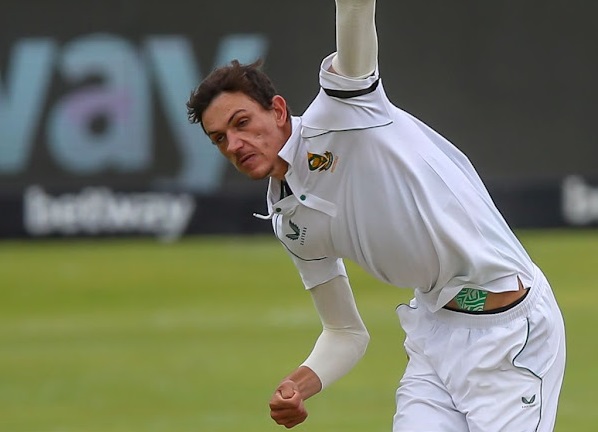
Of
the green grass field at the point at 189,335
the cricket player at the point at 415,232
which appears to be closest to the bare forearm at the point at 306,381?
the cricket player at the point at 415,232

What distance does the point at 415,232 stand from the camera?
198 inches

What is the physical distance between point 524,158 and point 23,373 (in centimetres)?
647

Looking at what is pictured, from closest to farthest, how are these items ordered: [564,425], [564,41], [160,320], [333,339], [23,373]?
[333,339], [564,425], [23,373], [160,320], [564,41]

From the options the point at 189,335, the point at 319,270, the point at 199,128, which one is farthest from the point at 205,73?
the point at 319,270

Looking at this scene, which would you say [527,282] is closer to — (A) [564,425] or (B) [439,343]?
(B) [439,343]

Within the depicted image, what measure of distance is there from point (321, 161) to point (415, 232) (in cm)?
38

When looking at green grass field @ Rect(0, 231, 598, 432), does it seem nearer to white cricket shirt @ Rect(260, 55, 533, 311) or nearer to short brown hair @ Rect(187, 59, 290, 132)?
white cricket shirt @ Rect(260, 55, 533, 311)

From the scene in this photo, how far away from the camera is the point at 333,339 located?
5.67 m

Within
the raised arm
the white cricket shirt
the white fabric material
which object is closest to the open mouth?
the white cricket shirt

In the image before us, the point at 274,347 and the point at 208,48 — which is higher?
the point at 208,48

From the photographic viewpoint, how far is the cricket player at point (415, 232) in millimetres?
5000

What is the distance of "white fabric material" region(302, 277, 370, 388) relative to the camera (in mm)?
5602

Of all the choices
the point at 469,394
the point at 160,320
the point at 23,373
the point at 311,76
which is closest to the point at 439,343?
the point at 469,394

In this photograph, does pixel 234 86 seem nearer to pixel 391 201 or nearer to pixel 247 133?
pixel 247 133
